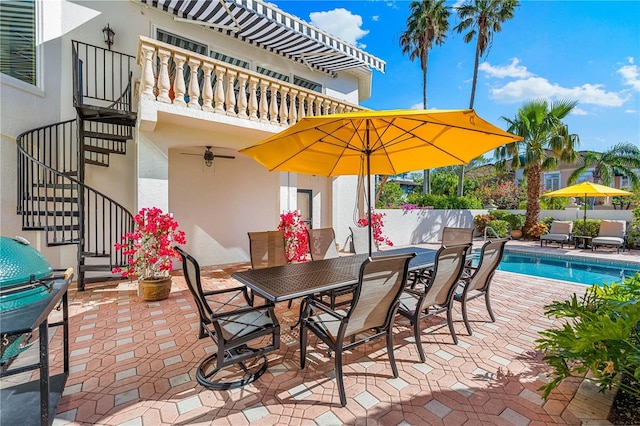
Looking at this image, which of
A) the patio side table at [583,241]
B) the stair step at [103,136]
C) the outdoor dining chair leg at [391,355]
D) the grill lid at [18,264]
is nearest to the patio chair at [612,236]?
the patio side table at [583,241]

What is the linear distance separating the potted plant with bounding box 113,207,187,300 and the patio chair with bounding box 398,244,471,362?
14.6 feet

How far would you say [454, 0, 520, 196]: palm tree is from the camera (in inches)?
665

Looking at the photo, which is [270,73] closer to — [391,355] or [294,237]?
[294,237]

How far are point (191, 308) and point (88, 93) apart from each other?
19.9 ft

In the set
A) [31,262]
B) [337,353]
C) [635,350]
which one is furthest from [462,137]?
[31,262]

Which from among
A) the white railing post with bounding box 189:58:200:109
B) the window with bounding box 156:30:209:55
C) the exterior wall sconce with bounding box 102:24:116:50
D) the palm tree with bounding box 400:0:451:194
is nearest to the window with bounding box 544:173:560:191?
the palm tree with bounding box 400:0:451:194

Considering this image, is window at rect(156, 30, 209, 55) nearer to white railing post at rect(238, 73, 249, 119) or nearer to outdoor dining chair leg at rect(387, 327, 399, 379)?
white railing post at rect(238, 73, 249, 119)

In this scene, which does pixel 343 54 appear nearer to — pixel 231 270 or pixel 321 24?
pixel 321 24

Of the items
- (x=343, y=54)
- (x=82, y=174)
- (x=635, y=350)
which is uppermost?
(x=343, y=54)

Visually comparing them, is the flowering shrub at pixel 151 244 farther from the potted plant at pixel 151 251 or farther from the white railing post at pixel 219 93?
the white railing post at pixel 219 93

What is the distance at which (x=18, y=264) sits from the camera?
2.11 metres

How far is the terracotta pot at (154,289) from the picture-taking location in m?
5.46

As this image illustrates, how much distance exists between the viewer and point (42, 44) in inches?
246

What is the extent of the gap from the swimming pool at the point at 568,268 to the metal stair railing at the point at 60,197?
1152 cm
